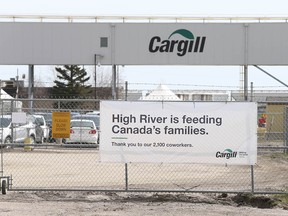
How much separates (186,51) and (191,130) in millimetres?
21597

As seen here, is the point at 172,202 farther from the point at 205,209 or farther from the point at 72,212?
the point at 72,212

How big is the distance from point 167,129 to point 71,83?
57.5 m

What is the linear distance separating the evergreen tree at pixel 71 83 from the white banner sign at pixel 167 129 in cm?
5221

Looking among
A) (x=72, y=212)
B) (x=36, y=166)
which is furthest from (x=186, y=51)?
(x=72, y=212)

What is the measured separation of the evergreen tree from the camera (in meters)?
66.4

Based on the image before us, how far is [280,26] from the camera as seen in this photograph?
1326 inches

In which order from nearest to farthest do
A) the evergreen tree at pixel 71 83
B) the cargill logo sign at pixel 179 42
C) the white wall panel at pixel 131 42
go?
1. the white wall panel at pixel 131 42
2. the cargill logo sign at pixel 179 42
3. the evergreen tree at pixel 71 83

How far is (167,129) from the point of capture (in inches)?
516

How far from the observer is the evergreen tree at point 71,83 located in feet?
218

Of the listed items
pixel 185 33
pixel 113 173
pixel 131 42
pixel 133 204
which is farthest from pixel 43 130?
pixel 133 204

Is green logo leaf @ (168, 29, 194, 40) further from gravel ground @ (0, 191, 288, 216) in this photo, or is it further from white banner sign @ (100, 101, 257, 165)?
white banner sign @ (100, 101, 257, 165)

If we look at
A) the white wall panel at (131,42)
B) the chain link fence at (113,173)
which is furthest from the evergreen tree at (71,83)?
the chain link fence at (113,173)

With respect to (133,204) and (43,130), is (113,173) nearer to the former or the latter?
(133,204)

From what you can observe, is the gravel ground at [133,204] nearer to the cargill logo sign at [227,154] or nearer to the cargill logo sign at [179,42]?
the cargill logo sign at [227,154]
